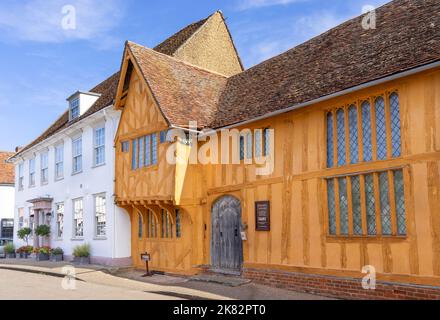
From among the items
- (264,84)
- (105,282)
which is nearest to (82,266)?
(105,282)

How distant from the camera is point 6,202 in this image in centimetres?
3384

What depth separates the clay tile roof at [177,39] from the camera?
2082cm

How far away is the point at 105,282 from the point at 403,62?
1011 cm

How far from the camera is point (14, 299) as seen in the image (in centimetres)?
1059

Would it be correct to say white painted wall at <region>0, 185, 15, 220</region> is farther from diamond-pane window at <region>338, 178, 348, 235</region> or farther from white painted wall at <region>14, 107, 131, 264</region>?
diamond-pane window at <region>338, 178, 348, 235</region>

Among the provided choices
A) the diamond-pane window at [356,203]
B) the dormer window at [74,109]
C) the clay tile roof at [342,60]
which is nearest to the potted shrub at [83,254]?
the dormer window at [74,109]

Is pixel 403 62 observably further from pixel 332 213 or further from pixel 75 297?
pixel 75 297

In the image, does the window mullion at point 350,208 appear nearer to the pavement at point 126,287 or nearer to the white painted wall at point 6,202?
the pavement at point 126,287

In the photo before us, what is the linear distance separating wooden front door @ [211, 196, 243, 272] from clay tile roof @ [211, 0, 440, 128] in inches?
96.1

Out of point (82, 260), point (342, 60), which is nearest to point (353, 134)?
point (342, 60)

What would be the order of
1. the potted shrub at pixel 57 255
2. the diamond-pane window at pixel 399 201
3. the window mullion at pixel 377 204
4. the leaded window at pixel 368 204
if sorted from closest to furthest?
the diamond-pane window at pixel 399 201, the leaded window at pixel 368 204, the window mullion at pixel 377 204, the potted shrub at pixel 57 255

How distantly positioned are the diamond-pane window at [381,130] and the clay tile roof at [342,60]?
68 cm

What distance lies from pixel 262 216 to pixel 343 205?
2.60 metres

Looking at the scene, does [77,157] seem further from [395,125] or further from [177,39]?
[395,125]
